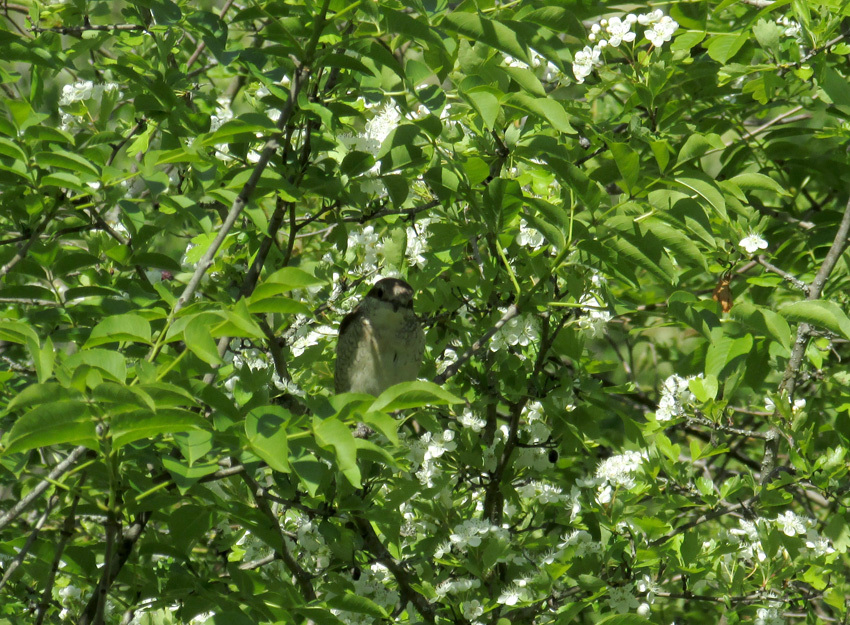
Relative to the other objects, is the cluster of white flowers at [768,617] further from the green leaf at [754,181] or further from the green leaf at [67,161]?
the green leaf at [67,161]

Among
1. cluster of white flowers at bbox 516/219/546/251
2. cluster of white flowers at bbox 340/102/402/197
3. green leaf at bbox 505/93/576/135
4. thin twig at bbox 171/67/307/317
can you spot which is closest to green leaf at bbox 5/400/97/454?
thin twig at bbox 171/67/307/317

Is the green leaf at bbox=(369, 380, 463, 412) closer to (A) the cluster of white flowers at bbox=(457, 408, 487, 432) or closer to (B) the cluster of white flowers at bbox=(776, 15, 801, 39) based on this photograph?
(A) the cluster of white flowers at bbox=(457, 408, 487, 432)

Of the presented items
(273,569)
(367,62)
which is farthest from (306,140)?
(273,569)

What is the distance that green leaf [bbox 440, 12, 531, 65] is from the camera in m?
2.25

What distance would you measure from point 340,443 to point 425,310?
1.68m

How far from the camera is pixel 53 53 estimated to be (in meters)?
3.06

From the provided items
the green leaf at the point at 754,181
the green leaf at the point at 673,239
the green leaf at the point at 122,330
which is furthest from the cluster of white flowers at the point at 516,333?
the green leaf at the point at 122,330

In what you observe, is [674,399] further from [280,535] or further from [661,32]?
[280,535]

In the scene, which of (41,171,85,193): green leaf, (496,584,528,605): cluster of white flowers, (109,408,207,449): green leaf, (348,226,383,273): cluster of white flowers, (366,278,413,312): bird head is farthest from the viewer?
(366,278,413,312): bird head

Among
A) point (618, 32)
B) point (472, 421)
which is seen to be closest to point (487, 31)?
point (618, 32)

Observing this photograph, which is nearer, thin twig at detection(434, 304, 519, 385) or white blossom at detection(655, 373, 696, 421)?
thin twig at detection(434, 304, 519, 385)

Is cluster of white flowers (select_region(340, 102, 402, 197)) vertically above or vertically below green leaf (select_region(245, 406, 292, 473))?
above

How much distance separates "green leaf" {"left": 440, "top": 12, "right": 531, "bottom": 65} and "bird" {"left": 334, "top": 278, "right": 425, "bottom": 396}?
157 cm

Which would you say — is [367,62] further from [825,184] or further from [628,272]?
[825,184]
